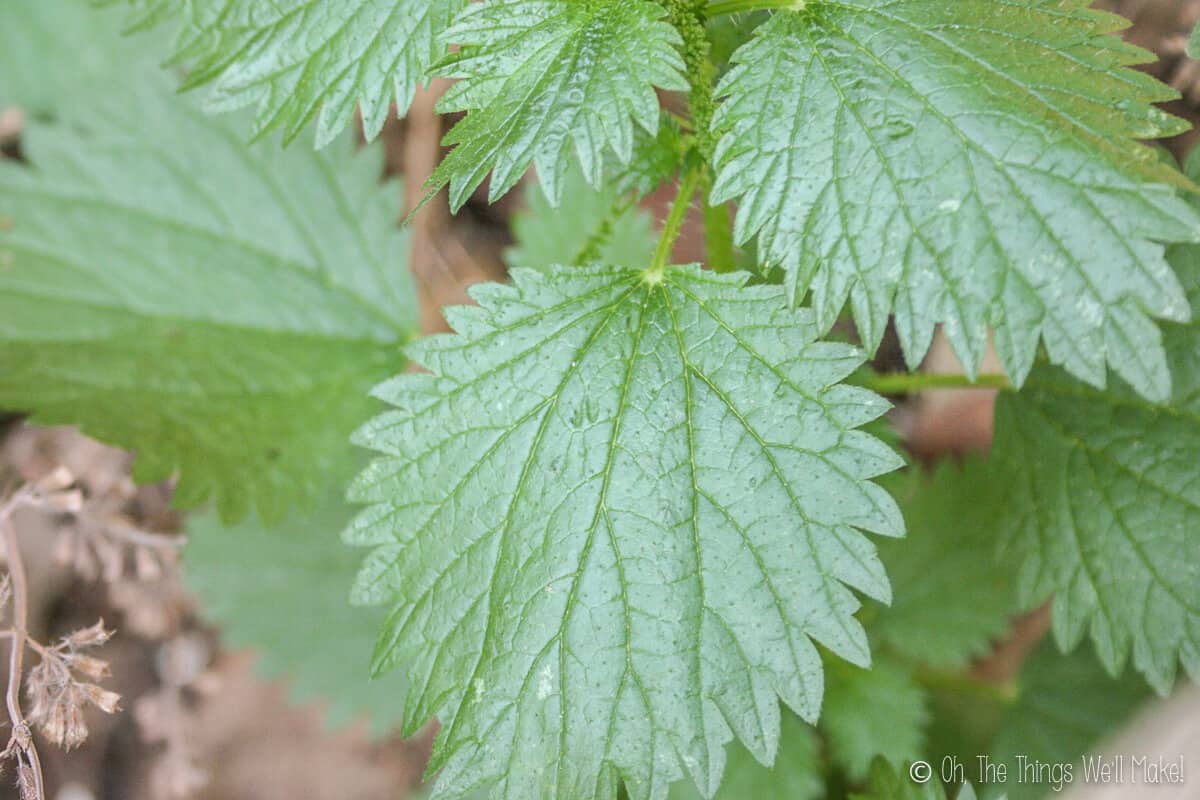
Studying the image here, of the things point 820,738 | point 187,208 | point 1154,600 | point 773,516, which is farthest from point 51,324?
point 1154,600

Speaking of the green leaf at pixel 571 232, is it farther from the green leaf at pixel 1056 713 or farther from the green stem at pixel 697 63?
the green leaf at pixel 1056 713

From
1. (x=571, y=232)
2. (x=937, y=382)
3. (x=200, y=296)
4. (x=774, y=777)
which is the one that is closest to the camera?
(x=937, y=382)

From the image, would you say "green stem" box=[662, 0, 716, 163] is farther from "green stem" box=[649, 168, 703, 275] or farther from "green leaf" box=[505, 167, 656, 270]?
"green leaf" box=[505, 167, 656, 270]

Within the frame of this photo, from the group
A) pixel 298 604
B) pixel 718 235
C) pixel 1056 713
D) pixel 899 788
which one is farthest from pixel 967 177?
pixel 298 604

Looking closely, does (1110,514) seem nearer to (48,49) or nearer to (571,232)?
(571,232)

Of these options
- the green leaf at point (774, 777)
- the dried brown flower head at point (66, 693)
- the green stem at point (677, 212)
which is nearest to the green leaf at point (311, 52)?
the green stem at point (677, 212)

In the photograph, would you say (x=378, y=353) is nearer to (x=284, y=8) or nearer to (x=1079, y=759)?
(x=284, y=8)
